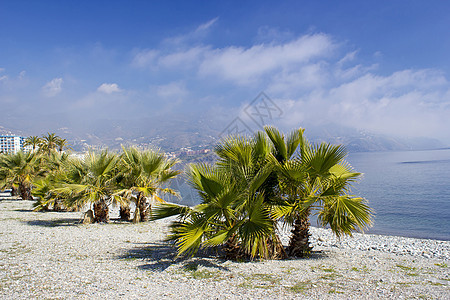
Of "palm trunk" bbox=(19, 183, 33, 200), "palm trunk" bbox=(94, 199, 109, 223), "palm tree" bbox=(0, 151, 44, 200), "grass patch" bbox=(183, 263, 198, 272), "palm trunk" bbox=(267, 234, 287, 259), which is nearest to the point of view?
"grass patch" bbox=(183, 263, 198, 272)

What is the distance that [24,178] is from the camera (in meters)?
25.4

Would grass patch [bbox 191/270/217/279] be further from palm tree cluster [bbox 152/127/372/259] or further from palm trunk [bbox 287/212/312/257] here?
palm trunk [bbox 287/212/312/257]

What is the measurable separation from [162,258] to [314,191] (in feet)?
15.4

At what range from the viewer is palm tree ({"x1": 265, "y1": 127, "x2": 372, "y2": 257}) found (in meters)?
7.75

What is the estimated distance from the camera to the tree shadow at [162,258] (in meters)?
7.20

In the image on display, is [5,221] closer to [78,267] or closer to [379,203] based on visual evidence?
[78,267]

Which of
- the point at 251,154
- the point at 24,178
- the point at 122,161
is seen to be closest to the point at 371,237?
the point at 251,154

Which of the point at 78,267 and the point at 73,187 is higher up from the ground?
the point at 73,187

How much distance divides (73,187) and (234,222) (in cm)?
868

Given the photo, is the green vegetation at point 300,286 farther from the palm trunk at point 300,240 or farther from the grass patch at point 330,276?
the palm trunk at point 300,240

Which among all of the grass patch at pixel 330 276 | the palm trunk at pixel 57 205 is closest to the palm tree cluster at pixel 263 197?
the grass patch at pixel 330 276

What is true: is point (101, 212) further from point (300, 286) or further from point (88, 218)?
point (300, 286)

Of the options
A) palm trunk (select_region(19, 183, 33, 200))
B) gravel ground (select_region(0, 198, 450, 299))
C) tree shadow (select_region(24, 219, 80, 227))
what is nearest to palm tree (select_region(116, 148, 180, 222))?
tree shadow (select_region(24, 219, 80, 227))

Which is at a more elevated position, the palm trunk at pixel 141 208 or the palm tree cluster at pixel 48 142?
the palm tree cluster at pixel 48 142
